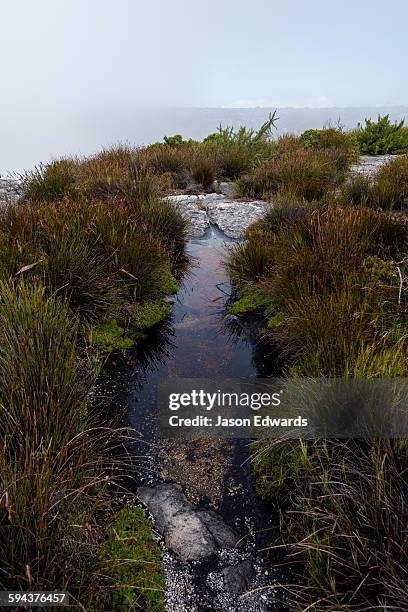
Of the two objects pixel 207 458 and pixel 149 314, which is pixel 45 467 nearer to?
pixel 207 458

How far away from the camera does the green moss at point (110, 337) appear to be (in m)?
4.07

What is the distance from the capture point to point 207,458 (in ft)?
9.53

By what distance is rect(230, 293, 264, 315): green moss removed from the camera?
4898mm

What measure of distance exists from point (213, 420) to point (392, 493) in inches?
57.9

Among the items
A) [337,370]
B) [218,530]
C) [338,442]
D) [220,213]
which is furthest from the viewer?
[220,213]

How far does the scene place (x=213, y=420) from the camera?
3277mm

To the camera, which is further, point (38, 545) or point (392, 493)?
point (392, 493)

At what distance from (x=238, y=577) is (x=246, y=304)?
3176mm

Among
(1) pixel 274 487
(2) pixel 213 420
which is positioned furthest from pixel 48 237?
(1) pixel 274 487

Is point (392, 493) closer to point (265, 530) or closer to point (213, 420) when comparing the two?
point (265, 530)

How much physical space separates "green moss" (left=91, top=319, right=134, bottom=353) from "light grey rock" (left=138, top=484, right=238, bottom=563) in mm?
1718

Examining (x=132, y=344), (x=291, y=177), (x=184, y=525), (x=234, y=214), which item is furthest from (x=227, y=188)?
(x=184, y=525)

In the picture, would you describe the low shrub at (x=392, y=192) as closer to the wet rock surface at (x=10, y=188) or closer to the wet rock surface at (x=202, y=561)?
the wet rock surface at (x=202, y=561)

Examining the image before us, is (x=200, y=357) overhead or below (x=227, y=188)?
below
